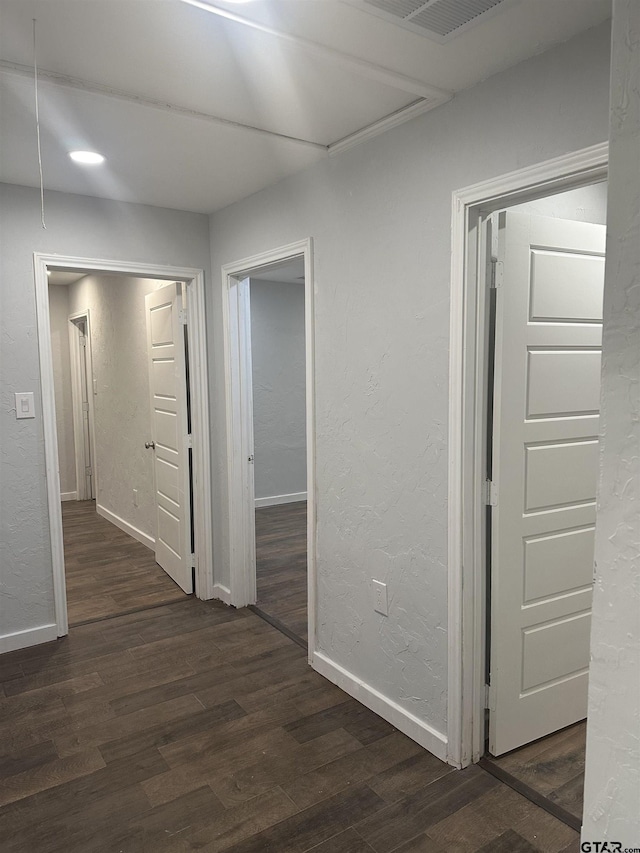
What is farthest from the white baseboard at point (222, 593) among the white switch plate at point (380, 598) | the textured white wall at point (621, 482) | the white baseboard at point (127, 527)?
the textured white wall at point (621, 482)

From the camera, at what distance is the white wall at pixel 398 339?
Answer: 1877 millimetres

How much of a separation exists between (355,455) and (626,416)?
1.88 meters

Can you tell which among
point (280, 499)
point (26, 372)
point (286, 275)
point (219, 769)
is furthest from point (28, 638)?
point (286, 275)

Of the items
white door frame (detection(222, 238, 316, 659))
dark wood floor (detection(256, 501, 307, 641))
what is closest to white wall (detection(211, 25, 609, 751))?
white door frame (detection(222, 238, 316, 659))

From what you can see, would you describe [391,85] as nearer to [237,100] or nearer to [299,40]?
[299,40]

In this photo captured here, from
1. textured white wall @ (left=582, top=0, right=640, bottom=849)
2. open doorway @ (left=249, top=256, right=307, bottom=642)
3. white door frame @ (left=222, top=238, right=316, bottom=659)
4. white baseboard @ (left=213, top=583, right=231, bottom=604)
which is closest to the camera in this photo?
textured white wall @ (left=582, top=0, right=640, bottom=849)

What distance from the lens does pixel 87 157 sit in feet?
8.80

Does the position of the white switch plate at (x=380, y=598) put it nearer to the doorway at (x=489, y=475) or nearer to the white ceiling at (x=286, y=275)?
the doorway at (x=489, y=475)

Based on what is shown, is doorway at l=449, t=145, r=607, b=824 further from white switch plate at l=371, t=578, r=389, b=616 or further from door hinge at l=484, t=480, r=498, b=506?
white switch plate at l=371, t=578, r=389, b=616

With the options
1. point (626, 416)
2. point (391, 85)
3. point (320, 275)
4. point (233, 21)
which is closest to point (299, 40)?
point (233, 21)

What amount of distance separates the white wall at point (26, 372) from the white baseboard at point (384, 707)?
160cm

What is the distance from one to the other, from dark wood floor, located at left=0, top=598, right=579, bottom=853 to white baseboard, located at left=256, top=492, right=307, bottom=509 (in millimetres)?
3426

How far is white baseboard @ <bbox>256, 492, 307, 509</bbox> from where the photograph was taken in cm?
668

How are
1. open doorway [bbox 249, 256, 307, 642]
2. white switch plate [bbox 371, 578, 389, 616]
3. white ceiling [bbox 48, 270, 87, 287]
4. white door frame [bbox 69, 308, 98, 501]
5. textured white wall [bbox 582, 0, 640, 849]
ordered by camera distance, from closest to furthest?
textured white wall [bbox 582, 0, 640, 849] → white switch plate [bbox 371, 578, 389, 616] → white ceiling [bbox 48, 270, 87, 287] → open doorway [bbox 249, 256, 307, 642] → white door frame [bbox 69, 308, 98, 501]
